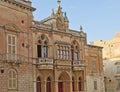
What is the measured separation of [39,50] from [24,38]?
11.7ft

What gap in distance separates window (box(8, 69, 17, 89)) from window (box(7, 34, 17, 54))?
6.88 ft

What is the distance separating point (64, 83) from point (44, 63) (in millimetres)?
6041

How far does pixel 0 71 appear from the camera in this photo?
2800 centimetres

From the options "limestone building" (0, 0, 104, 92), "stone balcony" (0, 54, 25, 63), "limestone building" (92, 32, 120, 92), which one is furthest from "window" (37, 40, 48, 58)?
"limestone building" (92, 32, 120, 92)

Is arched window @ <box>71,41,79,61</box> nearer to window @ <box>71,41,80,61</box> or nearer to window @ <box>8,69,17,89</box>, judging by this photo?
window @ <box>71,41,80,61</box>

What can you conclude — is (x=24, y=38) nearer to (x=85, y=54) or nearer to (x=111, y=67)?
(x=85, y=54)

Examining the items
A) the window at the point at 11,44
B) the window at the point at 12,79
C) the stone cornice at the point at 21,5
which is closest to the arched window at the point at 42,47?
the stone cornice at the point at 21,5

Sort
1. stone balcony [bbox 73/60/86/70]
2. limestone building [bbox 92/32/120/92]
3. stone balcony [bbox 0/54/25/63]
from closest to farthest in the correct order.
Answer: stone balcony [bbox 0/54/25/63]
stone balcony [bbox 73/60/86/70]
limestone building [bbox 92/32/120/92]

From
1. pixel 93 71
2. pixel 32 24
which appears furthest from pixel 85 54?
pixel 32 24

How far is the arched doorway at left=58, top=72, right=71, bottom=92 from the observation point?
3706 centimetres

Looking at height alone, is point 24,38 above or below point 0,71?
above

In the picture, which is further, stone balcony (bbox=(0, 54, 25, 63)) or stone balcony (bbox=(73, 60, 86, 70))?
stone balcony (bbox=(73, 60, 86, 70))

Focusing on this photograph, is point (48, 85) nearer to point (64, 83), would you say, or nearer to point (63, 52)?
point (64, 83)

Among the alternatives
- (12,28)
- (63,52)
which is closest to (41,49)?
(63,52)
